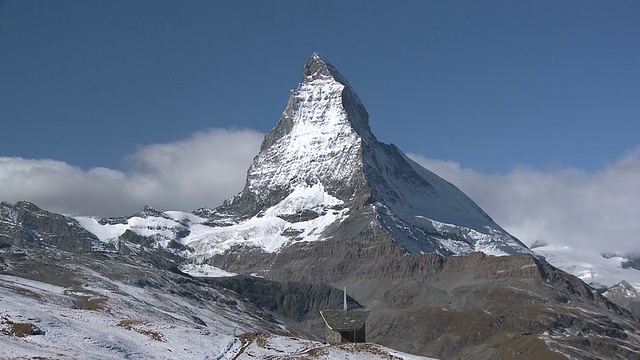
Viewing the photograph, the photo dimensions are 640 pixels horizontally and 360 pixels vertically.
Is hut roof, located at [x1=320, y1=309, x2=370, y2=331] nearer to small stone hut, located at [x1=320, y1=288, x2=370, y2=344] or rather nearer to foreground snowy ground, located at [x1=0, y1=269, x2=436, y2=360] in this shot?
small stone hut, located at [x1=320, y1=288, x2=370, y2=344]

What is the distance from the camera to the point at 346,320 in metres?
104

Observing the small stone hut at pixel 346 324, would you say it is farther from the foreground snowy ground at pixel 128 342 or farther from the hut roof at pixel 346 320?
the foreground snowy ground at pixel 128 342

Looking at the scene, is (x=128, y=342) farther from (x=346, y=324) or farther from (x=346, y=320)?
(x=346, y=320)

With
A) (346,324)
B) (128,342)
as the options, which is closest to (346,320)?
(346,324)

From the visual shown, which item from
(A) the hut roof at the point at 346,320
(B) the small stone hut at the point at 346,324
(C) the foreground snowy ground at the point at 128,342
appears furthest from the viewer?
(B) the small stone hut at the point at 346,324

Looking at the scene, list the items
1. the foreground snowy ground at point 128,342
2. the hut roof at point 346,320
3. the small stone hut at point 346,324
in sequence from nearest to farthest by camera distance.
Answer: the foreground snowy ground at point 128,342 < the hut roof at point 346,320 < the small stone hut at point 346,324

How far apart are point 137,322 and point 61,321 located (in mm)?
11468

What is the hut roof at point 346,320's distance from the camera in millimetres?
103562

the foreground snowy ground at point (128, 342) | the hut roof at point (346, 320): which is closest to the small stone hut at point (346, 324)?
the hut roof at point (346, 320)

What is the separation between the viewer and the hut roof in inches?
4077

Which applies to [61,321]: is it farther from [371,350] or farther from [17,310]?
[371,350]

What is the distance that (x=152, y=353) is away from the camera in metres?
84.1

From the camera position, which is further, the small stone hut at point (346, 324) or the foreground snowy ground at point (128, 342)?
the small stone hut at point (346, 324)

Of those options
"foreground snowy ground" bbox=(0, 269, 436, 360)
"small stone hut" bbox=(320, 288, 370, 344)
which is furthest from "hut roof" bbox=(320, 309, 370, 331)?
"foreground snowy ground" bbox=(0, 269, 436, 360)
